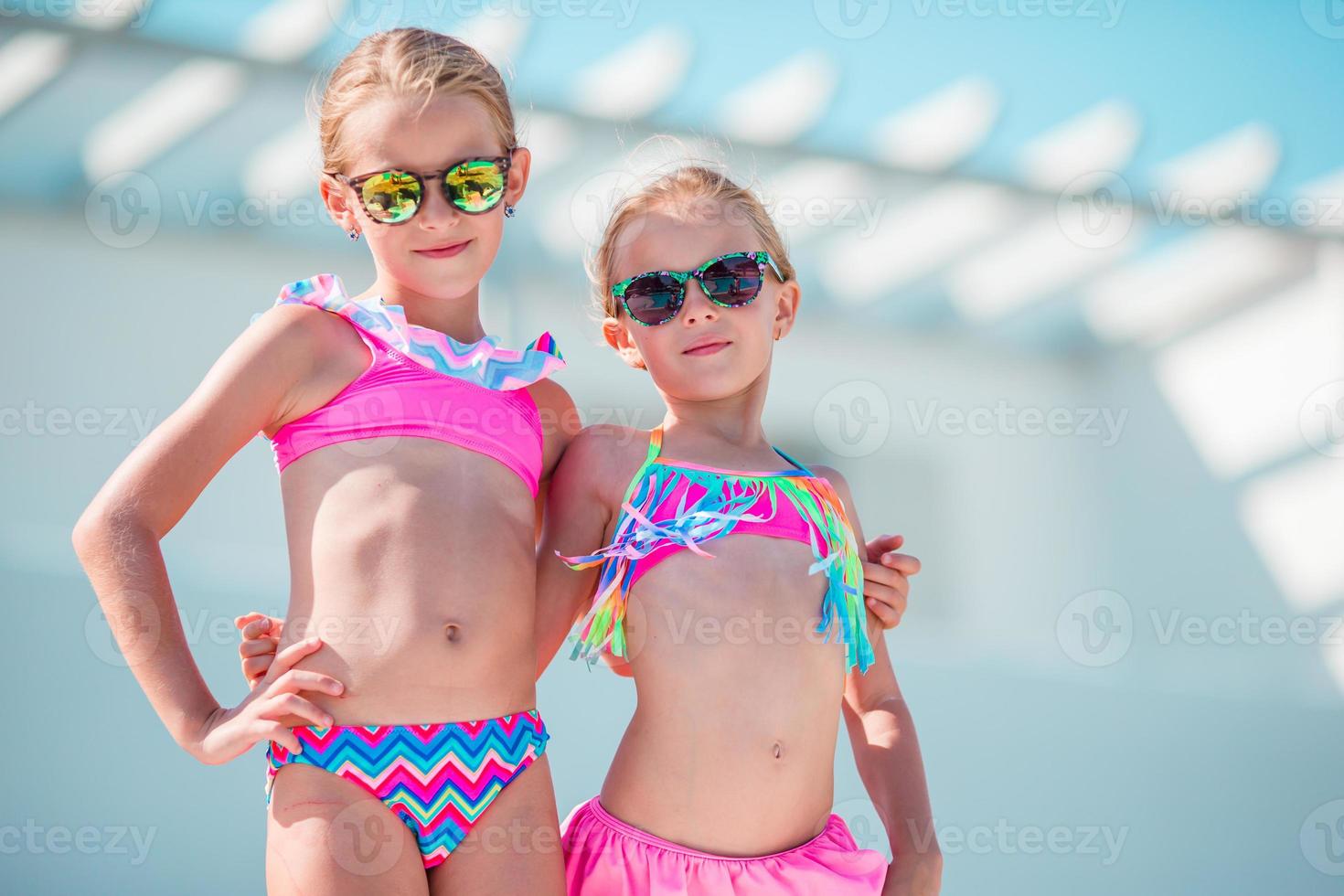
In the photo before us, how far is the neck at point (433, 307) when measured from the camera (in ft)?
6.12

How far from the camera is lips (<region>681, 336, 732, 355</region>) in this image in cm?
195

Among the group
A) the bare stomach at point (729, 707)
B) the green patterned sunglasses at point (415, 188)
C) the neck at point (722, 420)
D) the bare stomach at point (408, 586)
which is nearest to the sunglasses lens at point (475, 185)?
the green patterned sunglasses at point (415, 188)

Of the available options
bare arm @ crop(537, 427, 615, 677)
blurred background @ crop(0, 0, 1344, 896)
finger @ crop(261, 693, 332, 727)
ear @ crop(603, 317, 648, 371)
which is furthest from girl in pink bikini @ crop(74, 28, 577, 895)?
blurred background @ crop(0, 0, 1344, 896)

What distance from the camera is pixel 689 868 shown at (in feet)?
5.66

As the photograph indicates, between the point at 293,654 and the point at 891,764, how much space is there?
96cm

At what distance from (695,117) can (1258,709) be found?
2971mm

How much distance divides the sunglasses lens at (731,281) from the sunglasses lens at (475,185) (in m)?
0.36

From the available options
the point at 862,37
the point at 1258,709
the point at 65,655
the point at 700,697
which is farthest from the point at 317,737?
the point at 1258,709

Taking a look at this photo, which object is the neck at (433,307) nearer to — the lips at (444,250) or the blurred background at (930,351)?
the lips at (444,250)

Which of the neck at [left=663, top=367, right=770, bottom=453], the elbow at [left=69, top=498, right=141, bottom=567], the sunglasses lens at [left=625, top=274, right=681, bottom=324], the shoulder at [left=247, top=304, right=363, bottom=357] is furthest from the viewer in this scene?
the neck at [left=663, top=367, right=770, bottom=453]

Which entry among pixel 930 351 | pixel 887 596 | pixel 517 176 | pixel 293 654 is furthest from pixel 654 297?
pixel 930 351

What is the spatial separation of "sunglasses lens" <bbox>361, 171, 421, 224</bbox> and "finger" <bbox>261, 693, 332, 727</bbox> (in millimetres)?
692

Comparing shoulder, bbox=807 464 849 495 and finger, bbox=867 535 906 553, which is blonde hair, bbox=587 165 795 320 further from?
finger, bbox=867 535 906 553

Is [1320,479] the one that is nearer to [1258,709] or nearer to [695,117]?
[1258,709]
